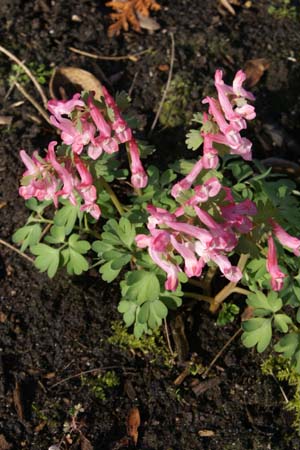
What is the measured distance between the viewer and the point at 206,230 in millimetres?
2500

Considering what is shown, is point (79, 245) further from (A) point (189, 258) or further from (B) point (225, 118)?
(B) point (225, 118)

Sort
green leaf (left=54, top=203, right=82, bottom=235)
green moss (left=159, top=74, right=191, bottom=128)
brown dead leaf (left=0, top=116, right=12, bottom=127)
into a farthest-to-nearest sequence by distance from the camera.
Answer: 1. green moss (left=159, top=74, right=191, bottom=128)
2. brown dead leaf (left=0, top=116, right=12, bottom=127)
3. green leaf (left=54, top=203, right=82, bottom=235)

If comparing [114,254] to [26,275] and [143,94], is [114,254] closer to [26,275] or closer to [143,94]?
[26,275]

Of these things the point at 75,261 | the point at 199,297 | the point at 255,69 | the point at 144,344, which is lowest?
the point at 144,344

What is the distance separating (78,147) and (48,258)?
2.79 ft

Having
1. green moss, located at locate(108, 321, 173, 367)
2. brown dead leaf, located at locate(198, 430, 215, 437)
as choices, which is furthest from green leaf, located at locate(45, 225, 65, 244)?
brown dead leaf, located at locate(198, 430, 215, 437)

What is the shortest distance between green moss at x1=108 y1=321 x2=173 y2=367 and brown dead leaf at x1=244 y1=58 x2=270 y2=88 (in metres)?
1.94

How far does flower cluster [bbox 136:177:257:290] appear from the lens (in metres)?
2.49

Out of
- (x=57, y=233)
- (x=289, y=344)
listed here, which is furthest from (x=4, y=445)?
(x=289, y=344)

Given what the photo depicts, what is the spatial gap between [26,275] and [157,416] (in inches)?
43.7

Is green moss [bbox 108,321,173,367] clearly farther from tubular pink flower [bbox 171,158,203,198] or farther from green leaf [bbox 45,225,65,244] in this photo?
tubular pink flower [bbox 171,158,203,198]

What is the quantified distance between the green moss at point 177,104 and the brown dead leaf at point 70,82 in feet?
1.52

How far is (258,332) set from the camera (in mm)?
3141

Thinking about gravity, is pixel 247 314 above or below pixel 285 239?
below
